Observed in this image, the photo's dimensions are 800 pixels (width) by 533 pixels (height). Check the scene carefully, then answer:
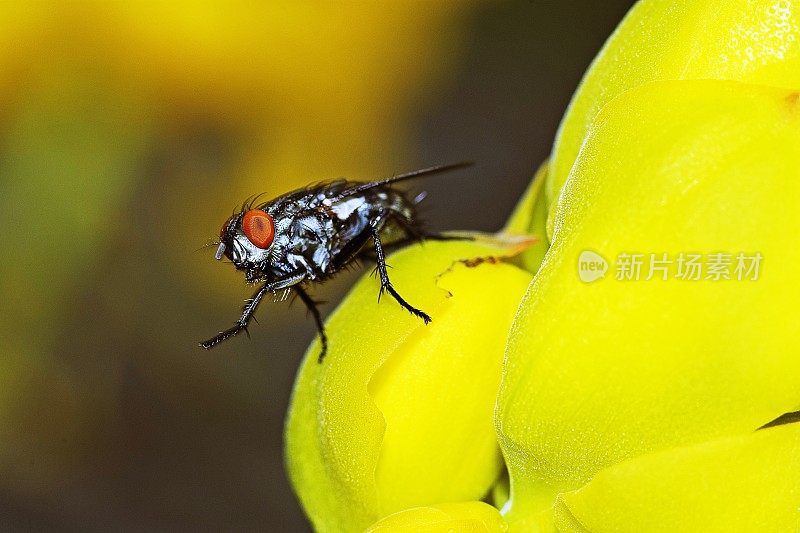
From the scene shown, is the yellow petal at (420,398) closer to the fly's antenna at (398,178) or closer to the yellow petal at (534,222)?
the yellow petal at (534,222)

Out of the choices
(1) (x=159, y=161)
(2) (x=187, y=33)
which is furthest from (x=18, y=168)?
(2) (x=187, y=33)

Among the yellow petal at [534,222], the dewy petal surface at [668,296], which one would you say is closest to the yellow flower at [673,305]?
the dewy petal surface at [668,296]

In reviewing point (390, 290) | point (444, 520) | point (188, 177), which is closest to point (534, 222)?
point (390, 290)

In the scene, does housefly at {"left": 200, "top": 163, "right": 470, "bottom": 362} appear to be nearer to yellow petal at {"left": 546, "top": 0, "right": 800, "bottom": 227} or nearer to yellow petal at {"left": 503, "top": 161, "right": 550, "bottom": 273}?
yellow petal at {"left": 503, "top": 161, "right": 550, "bottom": 273}

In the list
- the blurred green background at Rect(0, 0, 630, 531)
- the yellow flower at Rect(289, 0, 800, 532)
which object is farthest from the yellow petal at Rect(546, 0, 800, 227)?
the blurred green background at Rect(0, 0, 630, 531)

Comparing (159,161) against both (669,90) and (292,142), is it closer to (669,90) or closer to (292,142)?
(292,142)
